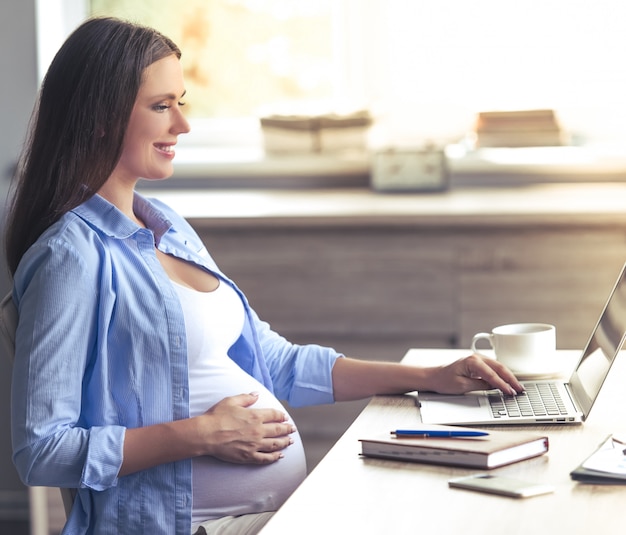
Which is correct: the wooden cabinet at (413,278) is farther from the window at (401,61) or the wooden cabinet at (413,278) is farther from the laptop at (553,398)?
the laptop at (553,398)

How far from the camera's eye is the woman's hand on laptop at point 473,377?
146cm

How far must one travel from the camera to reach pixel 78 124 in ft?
4.71

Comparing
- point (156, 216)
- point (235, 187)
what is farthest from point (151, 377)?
point (235, 187)

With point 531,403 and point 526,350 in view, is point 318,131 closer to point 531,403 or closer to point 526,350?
point 526,350

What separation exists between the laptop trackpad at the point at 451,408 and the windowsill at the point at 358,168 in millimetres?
1526

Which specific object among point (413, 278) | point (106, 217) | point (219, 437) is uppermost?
point (106, 217)

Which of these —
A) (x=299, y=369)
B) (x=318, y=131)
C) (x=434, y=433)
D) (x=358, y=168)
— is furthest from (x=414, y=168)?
(x=434, y=433)

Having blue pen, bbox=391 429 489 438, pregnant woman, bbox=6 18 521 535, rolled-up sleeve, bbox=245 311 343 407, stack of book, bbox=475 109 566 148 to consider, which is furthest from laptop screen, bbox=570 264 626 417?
stack of book, bbox=475 109 566 148

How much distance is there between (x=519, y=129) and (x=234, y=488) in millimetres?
1794

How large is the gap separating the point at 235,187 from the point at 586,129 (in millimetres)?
1068

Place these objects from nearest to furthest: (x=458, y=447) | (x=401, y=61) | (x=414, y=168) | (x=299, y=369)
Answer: (x=458, y=447) → (x=299, y=369) → (x=414, y=168) → (x=401, y=61)

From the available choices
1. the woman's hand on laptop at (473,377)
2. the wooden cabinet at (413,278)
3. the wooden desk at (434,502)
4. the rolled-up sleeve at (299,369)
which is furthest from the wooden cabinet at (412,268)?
the wooden desk at (434,502)

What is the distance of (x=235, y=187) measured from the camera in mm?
3068

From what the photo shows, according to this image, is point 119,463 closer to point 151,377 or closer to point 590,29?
point 151,377
